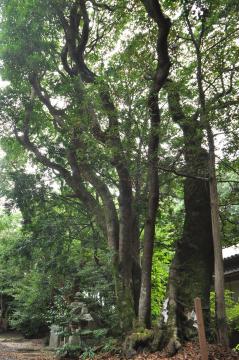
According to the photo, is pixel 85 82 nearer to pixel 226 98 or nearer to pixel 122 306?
pixel 226 98

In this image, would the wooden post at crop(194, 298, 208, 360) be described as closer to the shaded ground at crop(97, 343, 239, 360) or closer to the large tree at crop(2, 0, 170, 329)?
the shaded ground at crop(97, 343, 239, 360)

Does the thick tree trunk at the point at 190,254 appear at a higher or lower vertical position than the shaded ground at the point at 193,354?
higher

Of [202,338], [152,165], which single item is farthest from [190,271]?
[202,338]

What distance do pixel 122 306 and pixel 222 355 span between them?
3.43 meters

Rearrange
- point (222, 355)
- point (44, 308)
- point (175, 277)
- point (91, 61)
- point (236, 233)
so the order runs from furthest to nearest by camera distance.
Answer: point (44, 308)
point (91, 61)
point (236, 233)
point (175, 277)
point (222, 355)

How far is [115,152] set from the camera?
30.2 feet

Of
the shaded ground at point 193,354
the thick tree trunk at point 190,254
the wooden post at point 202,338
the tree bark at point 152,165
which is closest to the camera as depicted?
the wooden post at point 202,338

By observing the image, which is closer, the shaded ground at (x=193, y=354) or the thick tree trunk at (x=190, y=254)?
the shaded ground at (x=193, y=354)

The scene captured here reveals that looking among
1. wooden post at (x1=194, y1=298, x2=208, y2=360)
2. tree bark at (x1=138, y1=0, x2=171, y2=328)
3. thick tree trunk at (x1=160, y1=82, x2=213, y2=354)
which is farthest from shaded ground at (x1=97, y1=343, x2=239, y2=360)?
wooden post at (x1=194, y1=298, x2=208, y2=360)

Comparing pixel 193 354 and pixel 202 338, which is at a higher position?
pixel 202 338

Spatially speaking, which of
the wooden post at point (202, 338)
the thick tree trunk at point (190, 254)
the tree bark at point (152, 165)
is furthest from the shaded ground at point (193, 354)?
the wooden post at point (202, 338)

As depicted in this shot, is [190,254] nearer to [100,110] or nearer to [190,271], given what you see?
[190,271]

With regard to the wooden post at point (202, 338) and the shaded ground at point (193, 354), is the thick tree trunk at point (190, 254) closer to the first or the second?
the shaded ground at point (193, 354)

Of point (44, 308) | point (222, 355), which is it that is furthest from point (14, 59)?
point (44, 308)
